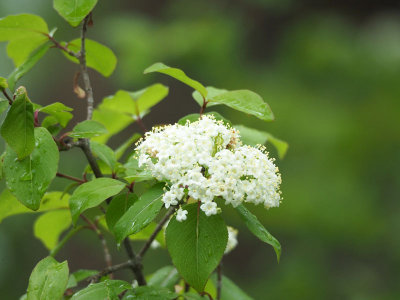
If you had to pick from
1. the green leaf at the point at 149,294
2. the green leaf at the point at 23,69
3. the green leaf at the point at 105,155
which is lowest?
the green leaf at the point at 149,294

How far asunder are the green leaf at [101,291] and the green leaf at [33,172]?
190mm

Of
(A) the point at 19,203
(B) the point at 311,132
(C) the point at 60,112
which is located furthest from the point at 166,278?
(B) the point at 311,132

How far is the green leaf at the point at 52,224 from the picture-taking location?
1342 mm

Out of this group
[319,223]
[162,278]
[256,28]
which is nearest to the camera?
[162,278]

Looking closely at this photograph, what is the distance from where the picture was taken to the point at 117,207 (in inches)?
40.0

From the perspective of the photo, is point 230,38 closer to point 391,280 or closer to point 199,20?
point 199,20

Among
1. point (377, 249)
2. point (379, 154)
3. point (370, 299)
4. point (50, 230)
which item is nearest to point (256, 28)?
point (379, 154)

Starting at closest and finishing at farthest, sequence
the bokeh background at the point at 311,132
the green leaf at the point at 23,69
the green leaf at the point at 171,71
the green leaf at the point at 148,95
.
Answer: the green leaf at the point at 171,71 < the green leaf at the point at 23,69 < the green leaf at the point at 148,95 < the bokeh background at the point at 311,132

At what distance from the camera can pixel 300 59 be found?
3795mm

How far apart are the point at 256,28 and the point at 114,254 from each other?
2467 mm

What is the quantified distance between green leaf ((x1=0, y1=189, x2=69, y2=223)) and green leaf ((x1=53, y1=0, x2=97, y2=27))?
0.42 metres

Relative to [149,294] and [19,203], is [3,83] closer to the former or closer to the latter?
[19,203]

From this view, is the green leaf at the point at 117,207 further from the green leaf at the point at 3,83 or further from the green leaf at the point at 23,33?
the green leaf at the point at 23,33

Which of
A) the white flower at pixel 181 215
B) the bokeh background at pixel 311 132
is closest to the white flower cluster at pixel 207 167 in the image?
the white flower at pixel 181 215
